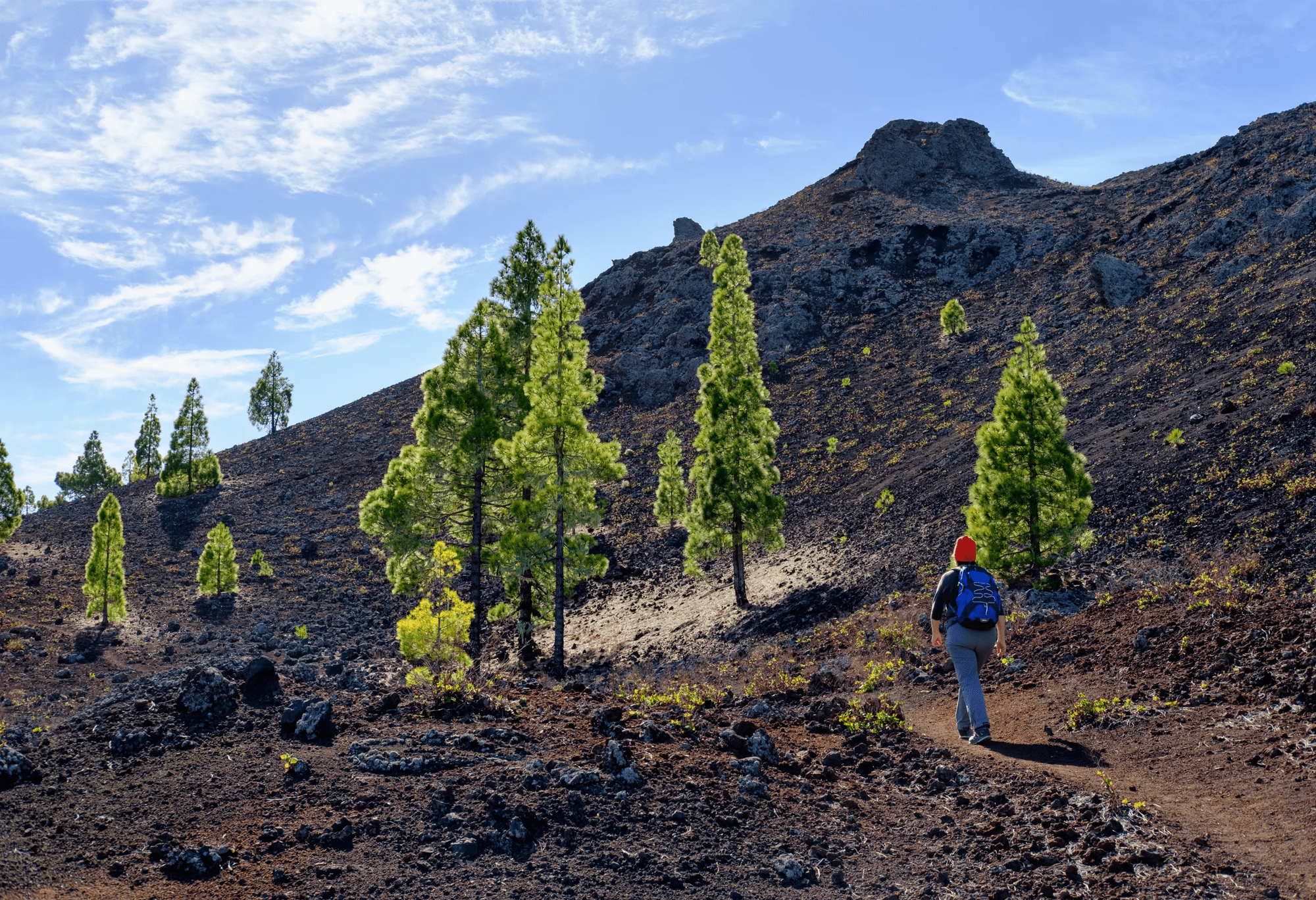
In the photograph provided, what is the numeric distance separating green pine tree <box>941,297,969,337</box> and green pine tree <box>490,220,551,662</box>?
42.7m

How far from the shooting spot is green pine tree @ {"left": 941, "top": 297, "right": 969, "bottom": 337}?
56594mm

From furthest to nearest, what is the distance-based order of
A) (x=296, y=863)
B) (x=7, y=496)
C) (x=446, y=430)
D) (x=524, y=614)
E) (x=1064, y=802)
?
(x=7, y=496)
(x=524, y=614)
(x=446, y=430)
(x=1064, y=802)
(x=296, y=863)

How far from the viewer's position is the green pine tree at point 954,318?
5659cm

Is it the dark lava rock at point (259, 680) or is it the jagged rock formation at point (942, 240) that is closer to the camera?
the dark lava rock at point (259, 680)

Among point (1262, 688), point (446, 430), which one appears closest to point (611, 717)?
point (1262, 688)

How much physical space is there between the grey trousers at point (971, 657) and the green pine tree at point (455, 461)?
13536 millimetres

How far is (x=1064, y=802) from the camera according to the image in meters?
7.48

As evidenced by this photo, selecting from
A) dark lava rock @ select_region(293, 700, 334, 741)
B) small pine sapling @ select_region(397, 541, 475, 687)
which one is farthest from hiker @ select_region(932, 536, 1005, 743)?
dark lava rock @ select_region(293, 700, 334, 741)

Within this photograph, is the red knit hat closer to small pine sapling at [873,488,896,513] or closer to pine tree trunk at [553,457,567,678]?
pine tree trunk at [553,457,567,678]

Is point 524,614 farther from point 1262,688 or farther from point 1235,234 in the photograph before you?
point 1235,234

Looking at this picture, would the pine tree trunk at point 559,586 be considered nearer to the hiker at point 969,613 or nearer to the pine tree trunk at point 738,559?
the pine tree trunk at point 738,559

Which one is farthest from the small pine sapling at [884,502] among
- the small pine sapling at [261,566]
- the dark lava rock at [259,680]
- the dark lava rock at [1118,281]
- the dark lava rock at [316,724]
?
the small pine sapling at [261,566]

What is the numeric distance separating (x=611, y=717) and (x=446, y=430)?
500 inches

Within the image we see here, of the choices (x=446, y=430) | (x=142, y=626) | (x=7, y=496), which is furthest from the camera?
(x=7, y=496)
